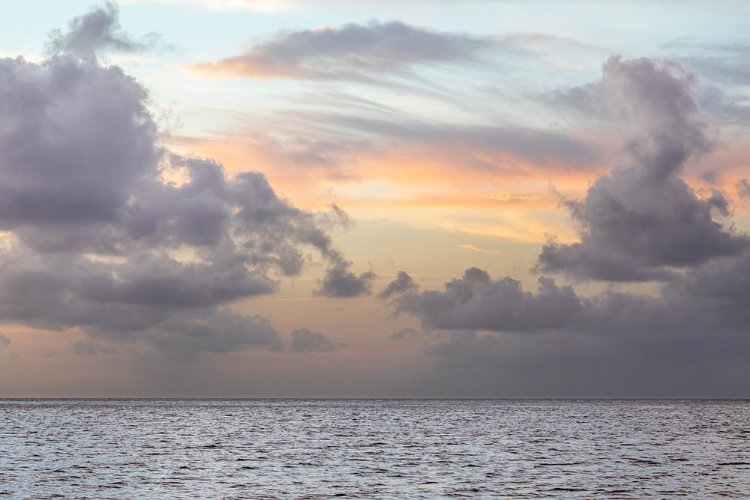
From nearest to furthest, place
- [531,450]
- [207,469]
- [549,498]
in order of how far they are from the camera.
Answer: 1. [549,498]
2. [207,469]
3. [531,450]

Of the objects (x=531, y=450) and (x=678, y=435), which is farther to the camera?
(x=678, y=435)

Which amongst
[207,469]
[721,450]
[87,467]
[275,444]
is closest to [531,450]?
[721,450]

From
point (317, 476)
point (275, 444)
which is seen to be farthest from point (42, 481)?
point (275, 444)

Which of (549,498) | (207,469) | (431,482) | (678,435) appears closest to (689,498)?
(549,498)

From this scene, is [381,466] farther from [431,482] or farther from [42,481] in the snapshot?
[42,481]

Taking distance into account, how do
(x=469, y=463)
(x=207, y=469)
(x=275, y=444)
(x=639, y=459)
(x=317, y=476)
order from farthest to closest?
(x=275, y=444) < (x=639, y=459) < (x=469, y=463) < (x=207, y=469) < (x=317, y=476)

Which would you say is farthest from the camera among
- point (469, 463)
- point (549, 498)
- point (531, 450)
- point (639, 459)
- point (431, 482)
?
point (531, 450)

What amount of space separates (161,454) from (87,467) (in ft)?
52.5

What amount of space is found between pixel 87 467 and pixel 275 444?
38.5m

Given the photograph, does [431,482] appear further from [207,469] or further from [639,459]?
[639,459]

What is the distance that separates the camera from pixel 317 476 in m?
79.2

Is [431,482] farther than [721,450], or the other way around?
A: [721,450]

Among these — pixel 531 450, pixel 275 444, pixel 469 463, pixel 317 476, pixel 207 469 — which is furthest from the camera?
pixel 275 444

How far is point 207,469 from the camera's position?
277 ft
